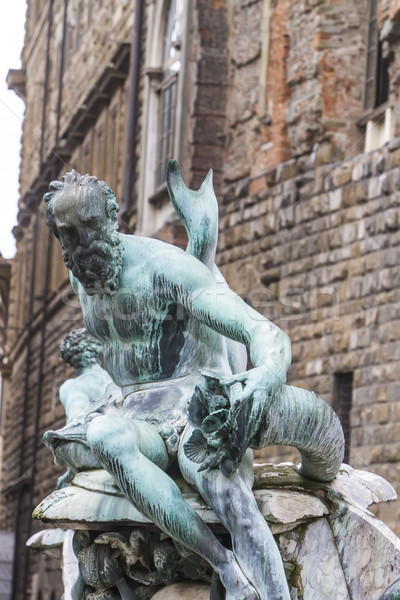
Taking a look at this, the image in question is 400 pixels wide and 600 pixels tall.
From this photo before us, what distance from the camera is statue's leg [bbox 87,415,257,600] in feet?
13.6

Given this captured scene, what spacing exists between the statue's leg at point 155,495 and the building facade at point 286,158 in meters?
8.92

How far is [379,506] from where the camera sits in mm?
13148

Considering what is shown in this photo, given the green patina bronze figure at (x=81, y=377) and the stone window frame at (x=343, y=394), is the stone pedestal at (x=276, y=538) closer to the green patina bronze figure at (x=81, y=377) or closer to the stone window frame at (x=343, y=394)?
the green patina bronze figure at (x=81, y=377)

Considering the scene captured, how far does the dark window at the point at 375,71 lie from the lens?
1623cm

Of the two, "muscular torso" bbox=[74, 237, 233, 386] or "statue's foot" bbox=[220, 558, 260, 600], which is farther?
"muscular torso" bbox=[74, 237, 233, 386]

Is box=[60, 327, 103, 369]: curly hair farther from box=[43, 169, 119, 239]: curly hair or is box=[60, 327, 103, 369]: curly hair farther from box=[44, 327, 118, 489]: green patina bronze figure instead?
box=[43, 169, 119, 239]: curly hair

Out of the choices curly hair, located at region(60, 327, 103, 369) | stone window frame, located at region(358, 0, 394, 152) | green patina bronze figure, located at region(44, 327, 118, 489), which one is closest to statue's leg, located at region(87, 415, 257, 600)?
green patina bronze figure, located at region(44, 327, 118, 489)

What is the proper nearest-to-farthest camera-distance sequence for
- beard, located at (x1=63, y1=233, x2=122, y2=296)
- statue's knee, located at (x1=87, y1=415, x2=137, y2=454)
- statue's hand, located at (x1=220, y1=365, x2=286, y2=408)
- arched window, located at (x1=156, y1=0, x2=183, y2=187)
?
statue's hand, located at (x1=220, y1=365, x2=286, y2=408), statue's knee, located at (x1=87, y1=415, x2=137, y2=454), beard, located at (x1=63, y1=233, x2=122, y2=296), arched window, located at (x1=156, y1=0, x2=183, y2=187)

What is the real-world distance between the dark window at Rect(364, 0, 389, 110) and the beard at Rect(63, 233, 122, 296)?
39.2ft

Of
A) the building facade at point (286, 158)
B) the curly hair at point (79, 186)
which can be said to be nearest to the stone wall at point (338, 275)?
the building facade at point (286, 158)

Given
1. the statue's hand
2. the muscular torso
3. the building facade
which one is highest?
the building facade

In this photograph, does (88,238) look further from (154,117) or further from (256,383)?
(154,117)

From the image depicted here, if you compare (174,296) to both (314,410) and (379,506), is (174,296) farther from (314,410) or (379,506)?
(379,506)

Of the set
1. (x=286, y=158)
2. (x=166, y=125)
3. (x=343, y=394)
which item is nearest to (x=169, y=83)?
(x=166, y=125)
